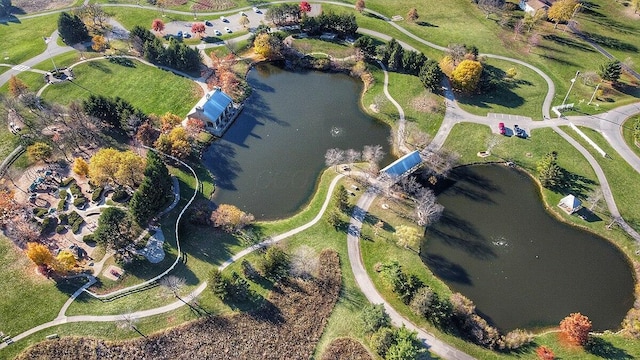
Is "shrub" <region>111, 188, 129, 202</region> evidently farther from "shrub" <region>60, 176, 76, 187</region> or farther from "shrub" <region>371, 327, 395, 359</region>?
"shrub" <region>371, 327, 395, 359</region>

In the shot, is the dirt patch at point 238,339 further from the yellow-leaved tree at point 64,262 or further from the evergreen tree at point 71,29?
the evergreen tree at point 71,29

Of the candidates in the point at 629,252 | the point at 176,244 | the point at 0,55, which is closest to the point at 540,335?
the point at 629,252

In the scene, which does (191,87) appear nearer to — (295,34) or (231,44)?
(231,44)

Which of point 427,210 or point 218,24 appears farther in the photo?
point 218,24

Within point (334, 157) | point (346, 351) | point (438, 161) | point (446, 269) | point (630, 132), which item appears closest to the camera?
point (346, 351)

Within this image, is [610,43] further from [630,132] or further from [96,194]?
[96,194]

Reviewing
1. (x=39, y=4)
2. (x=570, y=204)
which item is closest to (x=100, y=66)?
(x=39, y=4)
